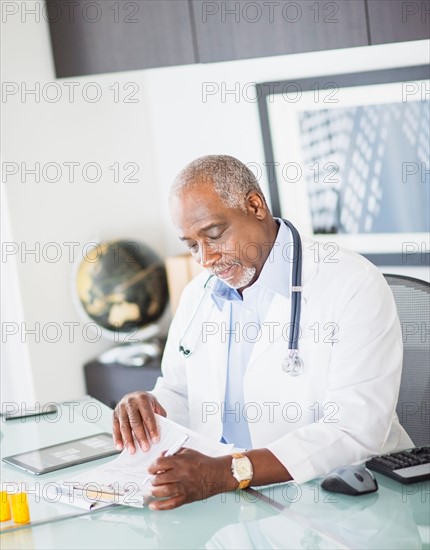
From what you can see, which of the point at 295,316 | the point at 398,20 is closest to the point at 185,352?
the point at 295,316

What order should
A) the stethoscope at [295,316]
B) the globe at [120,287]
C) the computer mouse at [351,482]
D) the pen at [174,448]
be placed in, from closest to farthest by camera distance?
the computer mouse at [351,482] → the pen at [174,448] → the stethoscope at [295,316] → the globe at [120,287]

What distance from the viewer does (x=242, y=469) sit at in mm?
1822

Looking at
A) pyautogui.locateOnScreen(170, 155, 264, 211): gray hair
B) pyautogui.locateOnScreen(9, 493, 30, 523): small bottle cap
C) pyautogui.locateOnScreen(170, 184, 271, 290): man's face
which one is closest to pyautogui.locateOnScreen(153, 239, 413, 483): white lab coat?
pyautogui.locateOnScreen(170, 184, 271, 290): man's face

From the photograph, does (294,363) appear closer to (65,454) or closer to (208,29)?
(65,454)

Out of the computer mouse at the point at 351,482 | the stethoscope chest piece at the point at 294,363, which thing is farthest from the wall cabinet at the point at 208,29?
the computer mouse at the point at 351,482

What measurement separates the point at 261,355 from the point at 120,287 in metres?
1.66

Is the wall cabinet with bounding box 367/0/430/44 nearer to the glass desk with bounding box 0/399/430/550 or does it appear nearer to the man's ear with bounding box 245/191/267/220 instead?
the man's ear with bounding box 245/191/267/220

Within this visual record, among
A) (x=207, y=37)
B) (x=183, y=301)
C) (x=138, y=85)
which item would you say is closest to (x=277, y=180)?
(x=207, y=37)

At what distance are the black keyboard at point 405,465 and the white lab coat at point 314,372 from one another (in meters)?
0.08

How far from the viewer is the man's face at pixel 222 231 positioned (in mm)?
2193

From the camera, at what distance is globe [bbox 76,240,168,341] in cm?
379

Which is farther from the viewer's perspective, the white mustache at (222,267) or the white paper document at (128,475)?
the white mustache at (222,267)

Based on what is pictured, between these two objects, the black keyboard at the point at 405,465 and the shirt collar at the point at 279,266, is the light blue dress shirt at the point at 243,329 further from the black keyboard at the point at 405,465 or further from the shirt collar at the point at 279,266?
the black keyboard at the point at 405,465

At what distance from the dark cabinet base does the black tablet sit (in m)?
1.37
